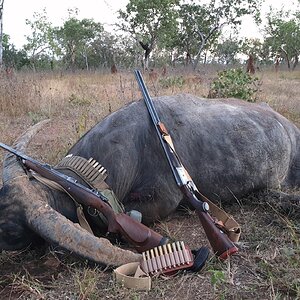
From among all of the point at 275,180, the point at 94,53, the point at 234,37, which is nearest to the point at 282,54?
the point at 234,37

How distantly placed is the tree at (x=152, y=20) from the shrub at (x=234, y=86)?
2433 cm

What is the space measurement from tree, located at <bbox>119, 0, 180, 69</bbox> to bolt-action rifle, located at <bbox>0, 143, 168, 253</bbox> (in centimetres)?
2942

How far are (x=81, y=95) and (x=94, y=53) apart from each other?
35.1 m

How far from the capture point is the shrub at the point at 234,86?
7.51m

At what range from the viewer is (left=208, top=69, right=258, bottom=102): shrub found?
7.51 meters

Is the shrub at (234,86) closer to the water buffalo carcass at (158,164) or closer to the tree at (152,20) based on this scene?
the water buffalo carcass at (158,164)

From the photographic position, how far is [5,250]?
2730 mm

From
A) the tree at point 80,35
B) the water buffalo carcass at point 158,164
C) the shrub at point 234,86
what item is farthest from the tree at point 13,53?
the water buffalo carcass at point 158,164

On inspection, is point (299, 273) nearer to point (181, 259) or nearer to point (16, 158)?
point (181, 259)

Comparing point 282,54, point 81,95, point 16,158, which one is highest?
point 16,158

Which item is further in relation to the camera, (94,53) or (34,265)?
(94,53)

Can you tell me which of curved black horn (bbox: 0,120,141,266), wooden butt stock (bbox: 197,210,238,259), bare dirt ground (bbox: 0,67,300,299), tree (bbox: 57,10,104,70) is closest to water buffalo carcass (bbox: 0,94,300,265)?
Answer: curved black horn (bbox: 0,120,141,266)

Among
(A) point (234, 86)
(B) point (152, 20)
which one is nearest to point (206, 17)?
(B) point (152, 20)

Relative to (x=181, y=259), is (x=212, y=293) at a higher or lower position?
lower
